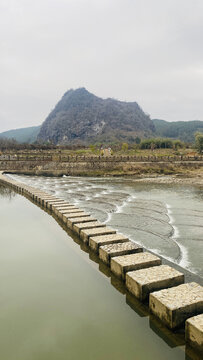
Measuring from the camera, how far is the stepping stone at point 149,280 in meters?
4.64

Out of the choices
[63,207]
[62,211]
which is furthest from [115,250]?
[63,207]

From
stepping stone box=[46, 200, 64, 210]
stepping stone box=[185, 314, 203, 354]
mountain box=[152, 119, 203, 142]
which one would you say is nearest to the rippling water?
stepping stone box=[46, 200, 64, 210]

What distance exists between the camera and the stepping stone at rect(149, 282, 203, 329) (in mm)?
3898

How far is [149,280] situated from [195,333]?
126 cm

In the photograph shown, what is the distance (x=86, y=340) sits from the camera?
3.77 meters

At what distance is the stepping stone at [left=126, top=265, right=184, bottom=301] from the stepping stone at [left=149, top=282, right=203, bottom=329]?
1.04ft

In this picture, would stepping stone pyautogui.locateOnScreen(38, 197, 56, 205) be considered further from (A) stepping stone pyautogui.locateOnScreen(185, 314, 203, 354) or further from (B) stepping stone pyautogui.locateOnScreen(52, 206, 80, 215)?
(A) stepping stone pyautogui.locateOnScreen(185, 314, 203, 354)

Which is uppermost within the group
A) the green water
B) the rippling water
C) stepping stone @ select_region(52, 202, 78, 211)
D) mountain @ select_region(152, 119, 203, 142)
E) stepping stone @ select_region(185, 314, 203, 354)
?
mountain @ select_region(152, 119, 203, 142)

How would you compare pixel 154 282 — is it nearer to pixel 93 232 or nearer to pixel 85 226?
pixel 93 232

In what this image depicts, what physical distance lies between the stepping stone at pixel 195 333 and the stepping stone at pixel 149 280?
40.5 inches

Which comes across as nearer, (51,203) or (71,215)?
(71,215)

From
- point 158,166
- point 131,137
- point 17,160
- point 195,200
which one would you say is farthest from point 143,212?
point 131,137

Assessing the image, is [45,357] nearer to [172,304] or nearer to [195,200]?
[172,304]

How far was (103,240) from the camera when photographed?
694 centimetres
